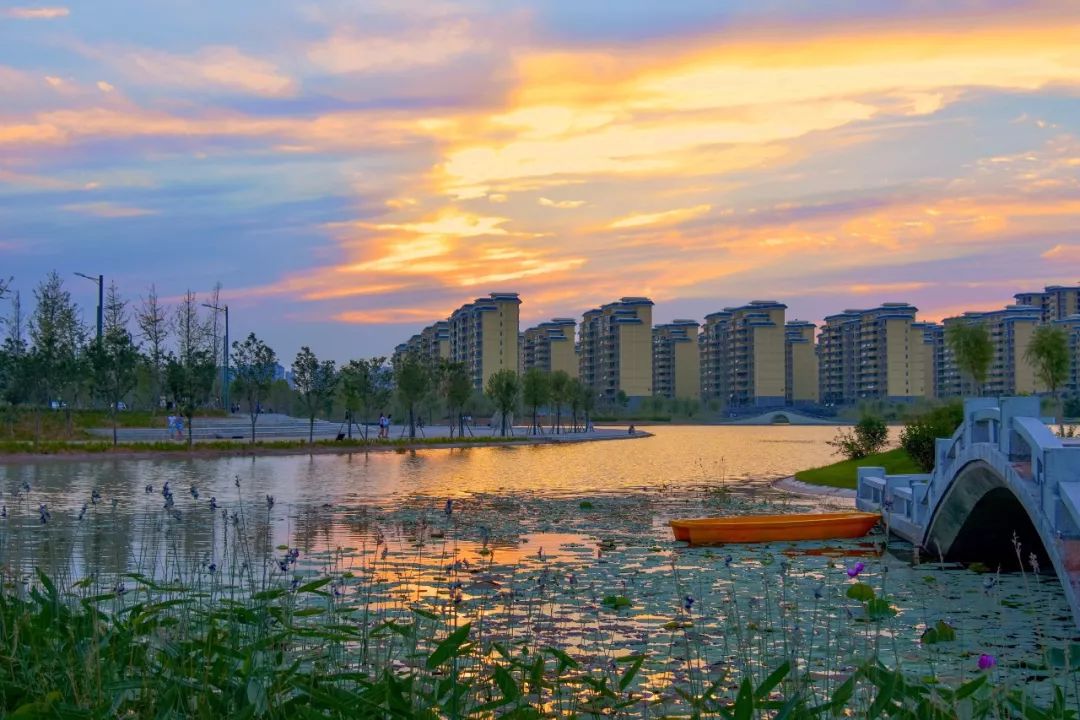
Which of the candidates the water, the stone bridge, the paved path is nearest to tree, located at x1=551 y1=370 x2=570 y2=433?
the water

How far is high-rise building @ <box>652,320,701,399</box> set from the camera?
612 feet

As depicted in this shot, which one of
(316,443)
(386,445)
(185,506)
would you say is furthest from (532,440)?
(185,506)

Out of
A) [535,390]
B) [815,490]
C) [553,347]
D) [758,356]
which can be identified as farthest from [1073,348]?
[815,490]

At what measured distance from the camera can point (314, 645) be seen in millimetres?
6922

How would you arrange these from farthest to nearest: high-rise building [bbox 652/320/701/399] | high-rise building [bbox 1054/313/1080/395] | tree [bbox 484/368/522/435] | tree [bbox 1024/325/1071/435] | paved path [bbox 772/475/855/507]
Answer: high-rise building [bbox 652/320/701/399]
high-rise building [bbox 1054/313/1080/395]
tree [bbox 484/368/522/435]
tree [bbox 1024/325/1071/435]
paved path [bbox 772/475/855/507]

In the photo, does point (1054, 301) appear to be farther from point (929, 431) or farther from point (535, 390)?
point (929, 431)

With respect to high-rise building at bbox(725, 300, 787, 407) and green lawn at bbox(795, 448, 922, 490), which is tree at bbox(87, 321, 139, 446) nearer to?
green lawn at bbox(795, 448, 922, 490)

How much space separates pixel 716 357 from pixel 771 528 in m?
172

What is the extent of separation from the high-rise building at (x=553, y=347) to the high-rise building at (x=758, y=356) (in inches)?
1043

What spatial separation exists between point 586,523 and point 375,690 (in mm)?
14363

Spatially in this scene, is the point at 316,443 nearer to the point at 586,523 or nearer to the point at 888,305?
the point at 586,523

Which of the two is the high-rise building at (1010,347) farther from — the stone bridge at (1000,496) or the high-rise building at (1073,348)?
the stone bridge at (1000,496)

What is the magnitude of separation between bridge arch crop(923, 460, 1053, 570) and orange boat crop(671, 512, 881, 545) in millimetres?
1823

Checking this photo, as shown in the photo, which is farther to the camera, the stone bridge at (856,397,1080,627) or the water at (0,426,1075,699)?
the stone bridge at (856,397,1080,627)
